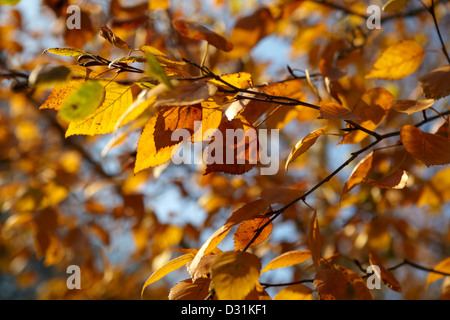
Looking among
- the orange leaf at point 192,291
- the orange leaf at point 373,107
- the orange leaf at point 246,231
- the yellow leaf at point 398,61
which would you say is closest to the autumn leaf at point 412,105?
the orange leaf at point 373,107

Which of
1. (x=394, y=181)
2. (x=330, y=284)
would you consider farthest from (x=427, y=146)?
(x=330, y=284)

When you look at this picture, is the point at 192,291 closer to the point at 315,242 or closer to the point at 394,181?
the point at 315,242

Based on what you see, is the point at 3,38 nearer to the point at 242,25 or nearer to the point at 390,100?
the point at 242,25

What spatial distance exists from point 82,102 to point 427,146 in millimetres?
545

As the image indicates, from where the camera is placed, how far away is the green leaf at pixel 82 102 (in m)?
0.43

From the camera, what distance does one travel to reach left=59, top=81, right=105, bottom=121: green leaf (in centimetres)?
43

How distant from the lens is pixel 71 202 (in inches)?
125

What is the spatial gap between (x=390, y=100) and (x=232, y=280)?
0.46 metres

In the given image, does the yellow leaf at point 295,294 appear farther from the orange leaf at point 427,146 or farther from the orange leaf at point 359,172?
the orange leaf at point 427,146

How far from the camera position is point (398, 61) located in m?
A: 0.85

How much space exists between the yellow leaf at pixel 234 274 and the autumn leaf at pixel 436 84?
46cm

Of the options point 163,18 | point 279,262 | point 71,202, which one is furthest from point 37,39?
point 279,262

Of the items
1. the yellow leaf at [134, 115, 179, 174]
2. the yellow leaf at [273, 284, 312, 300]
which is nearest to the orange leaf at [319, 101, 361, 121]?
the yellow leaf at [134, 115, 179, 174]

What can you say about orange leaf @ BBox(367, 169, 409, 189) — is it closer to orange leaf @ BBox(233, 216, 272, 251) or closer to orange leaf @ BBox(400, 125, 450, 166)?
orange leaf @ BBox(400, 125, 450, 166)
